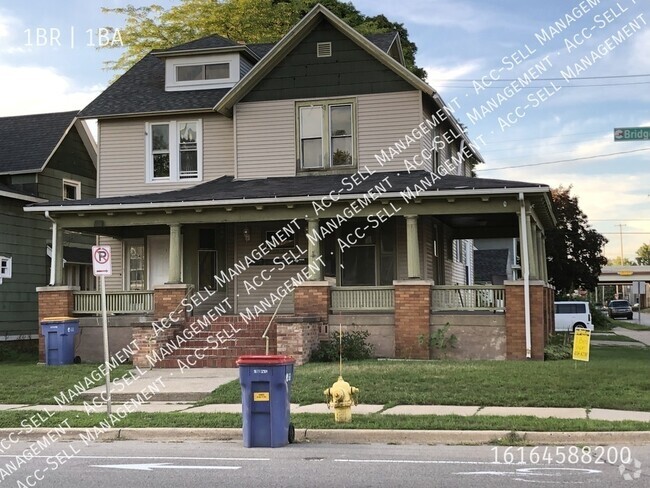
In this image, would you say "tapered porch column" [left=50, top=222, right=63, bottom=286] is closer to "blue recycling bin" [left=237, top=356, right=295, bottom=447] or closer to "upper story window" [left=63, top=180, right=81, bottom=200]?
"upper story window" [left=63, top=180, right=81, bottom=200]

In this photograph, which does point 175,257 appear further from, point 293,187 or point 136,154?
point 136,154

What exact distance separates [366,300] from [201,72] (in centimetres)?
985

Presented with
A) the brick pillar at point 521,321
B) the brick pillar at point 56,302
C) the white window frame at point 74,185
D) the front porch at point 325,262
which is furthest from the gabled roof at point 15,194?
the brick pillar at point 521,321

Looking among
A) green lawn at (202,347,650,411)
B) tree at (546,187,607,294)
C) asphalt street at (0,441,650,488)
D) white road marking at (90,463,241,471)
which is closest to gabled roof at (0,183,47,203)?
green lawn at (202,347,650,411)

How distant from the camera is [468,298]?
18.8 m

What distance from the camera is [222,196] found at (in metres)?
19.3

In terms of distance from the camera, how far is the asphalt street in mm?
7848

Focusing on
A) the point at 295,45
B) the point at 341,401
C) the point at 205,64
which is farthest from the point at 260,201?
the point at 341,401

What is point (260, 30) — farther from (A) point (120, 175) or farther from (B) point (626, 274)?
(B) point (626, 274)

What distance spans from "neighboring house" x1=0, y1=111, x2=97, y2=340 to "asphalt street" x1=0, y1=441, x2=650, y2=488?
529 inches

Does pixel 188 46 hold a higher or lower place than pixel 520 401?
higher

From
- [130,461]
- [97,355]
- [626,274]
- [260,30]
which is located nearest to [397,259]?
[97,355]

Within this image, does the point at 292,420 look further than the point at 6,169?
No

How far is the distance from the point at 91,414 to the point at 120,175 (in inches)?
480
